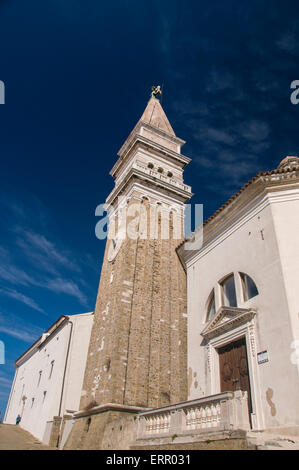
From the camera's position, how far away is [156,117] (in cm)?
2605

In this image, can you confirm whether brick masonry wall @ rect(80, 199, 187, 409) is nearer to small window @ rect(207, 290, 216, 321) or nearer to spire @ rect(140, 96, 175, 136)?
small window @ rect(207, 290, 216, 321)

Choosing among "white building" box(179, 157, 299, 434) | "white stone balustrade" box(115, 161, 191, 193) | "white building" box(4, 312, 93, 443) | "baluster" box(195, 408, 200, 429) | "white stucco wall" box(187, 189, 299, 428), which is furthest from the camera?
"white stone balustrade" box(115, 161, 191, 193)

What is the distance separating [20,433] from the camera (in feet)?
76.2

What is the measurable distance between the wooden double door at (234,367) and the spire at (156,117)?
54.9 feet

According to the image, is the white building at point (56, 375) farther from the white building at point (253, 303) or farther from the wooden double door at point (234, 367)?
the wooden double door at point (234, 367)

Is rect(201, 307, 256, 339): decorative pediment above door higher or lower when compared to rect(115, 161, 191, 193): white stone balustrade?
lower

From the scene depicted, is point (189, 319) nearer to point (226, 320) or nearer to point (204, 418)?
point (226, 320)

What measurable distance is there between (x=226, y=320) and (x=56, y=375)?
1339 centimetres

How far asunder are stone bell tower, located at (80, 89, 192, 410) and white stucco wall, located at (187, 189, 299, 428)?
164 centimetres

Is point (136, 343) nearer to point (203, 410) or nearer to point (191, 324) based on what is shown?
point (191, 324)

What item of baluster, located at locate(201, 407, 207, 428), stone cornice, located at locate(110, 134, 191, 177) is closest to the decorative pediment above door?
baluster, located at locate(201, 407, 207, 428)

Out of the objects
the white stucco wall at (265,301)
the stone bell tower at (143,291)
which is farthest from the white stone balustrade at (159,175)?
the white stucco wall at (265,301)

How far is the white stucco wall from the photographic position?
9000mm

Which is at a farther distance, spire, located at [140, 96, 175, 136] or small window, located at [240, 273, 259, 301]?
spire, located at [140, 96, 175, 136]
